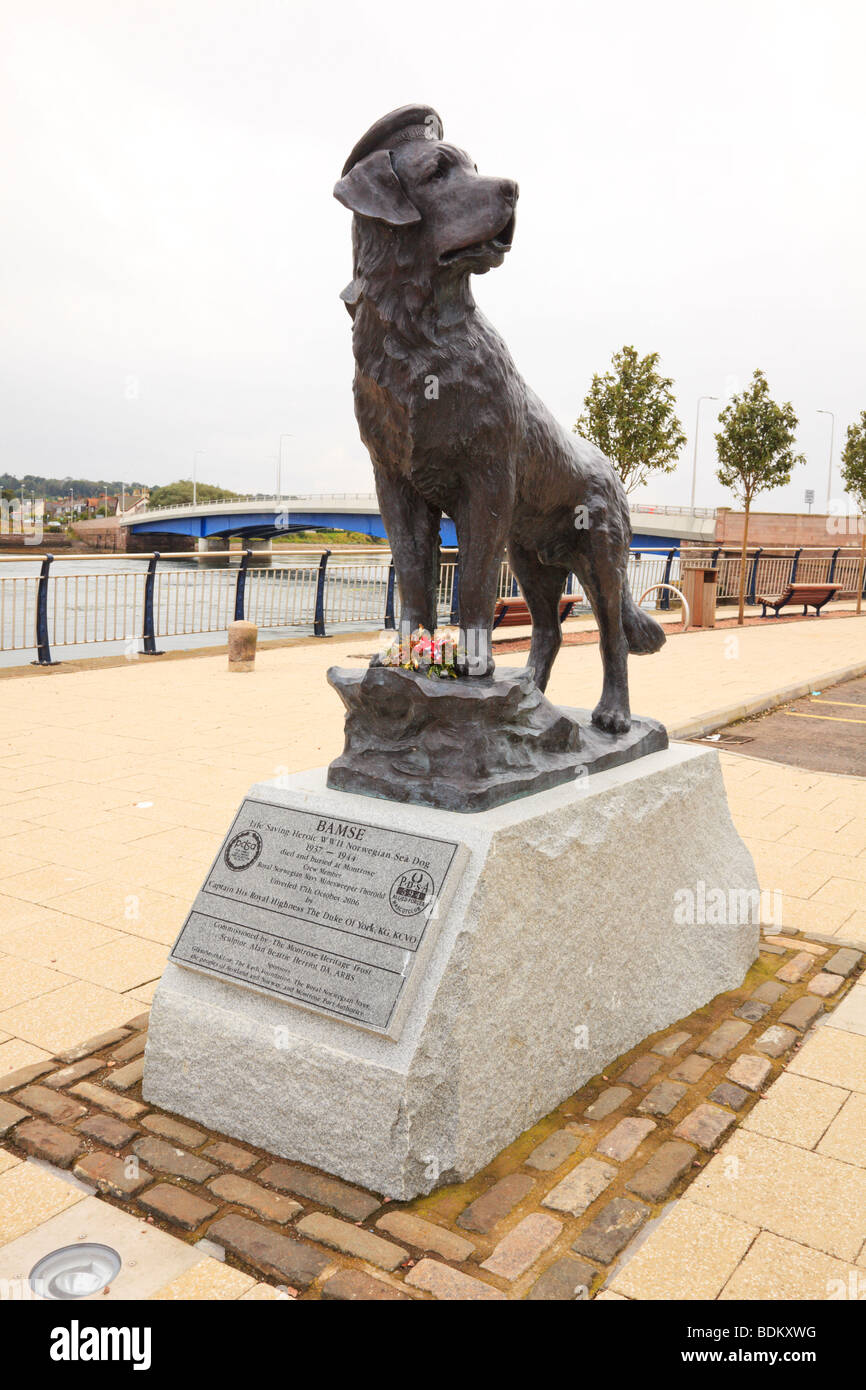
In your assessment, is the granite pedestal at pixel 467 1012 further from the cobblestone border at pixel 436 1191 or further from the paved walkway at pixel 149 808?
the paved walkway at pixel 149 808

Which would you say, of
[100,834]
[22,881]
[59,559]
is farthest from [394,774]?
[59,559]

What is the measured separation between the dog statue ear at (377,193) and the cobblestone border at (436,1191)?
249 cm

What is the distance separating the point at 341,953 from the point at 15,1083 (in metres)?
1.07

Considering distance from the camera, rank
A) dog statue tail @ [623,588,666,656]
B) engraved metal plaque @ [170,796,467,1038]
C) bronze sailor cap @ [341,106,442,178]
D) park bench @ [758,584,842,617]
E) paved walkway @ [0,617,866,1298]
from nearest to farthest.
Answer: paved walkway @ [0,617,866,1298], engraved metal plaque @ [170,796,467,1038], bronze sailor cap @ [341,106,442,178], dog statue tail @ [623,588,666,656], park bench @ [758,584,842,617]

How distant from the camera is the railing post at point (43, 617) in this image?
9.88 m

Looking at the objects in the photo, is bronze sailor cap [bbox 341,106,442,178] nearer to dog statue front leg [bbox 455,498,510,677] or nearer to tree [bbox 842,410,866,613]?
dog statue front leg [bbox 455,498,510,677]

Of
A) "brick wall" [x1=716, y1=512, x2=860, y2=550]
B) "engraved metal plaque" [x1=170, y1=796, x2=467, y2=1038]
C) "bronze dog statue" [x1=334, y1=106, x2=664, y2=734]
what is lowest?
"engraved metal plaque" [x1=170, y1=796, x2=467, y2=1038]

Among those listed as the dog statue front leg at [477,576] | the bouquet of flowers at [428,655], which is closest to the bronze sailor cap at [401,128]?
the dog statue front leg at [477,576]

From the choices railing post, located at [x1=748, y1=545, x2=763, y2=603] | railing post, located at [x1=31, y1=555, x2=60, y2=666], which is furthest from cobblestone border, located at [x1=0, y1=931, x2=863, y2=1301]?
railing post, located at [x1=748, y1=545, x2=763, y2=603]

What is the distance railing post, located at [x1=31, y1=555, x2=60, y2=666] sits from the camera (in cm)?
988

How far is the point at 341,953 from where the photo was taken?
2.70 metres

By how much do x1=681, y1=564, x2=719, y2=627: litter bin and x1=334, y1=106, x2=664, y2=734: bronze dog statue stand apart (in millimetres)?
13470

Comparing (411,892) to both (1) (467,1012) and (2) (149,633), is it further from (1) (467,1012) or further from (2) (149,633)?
(2) (149,633)

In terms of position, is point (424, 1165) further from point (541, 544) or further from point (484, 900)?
point (541, 544)
